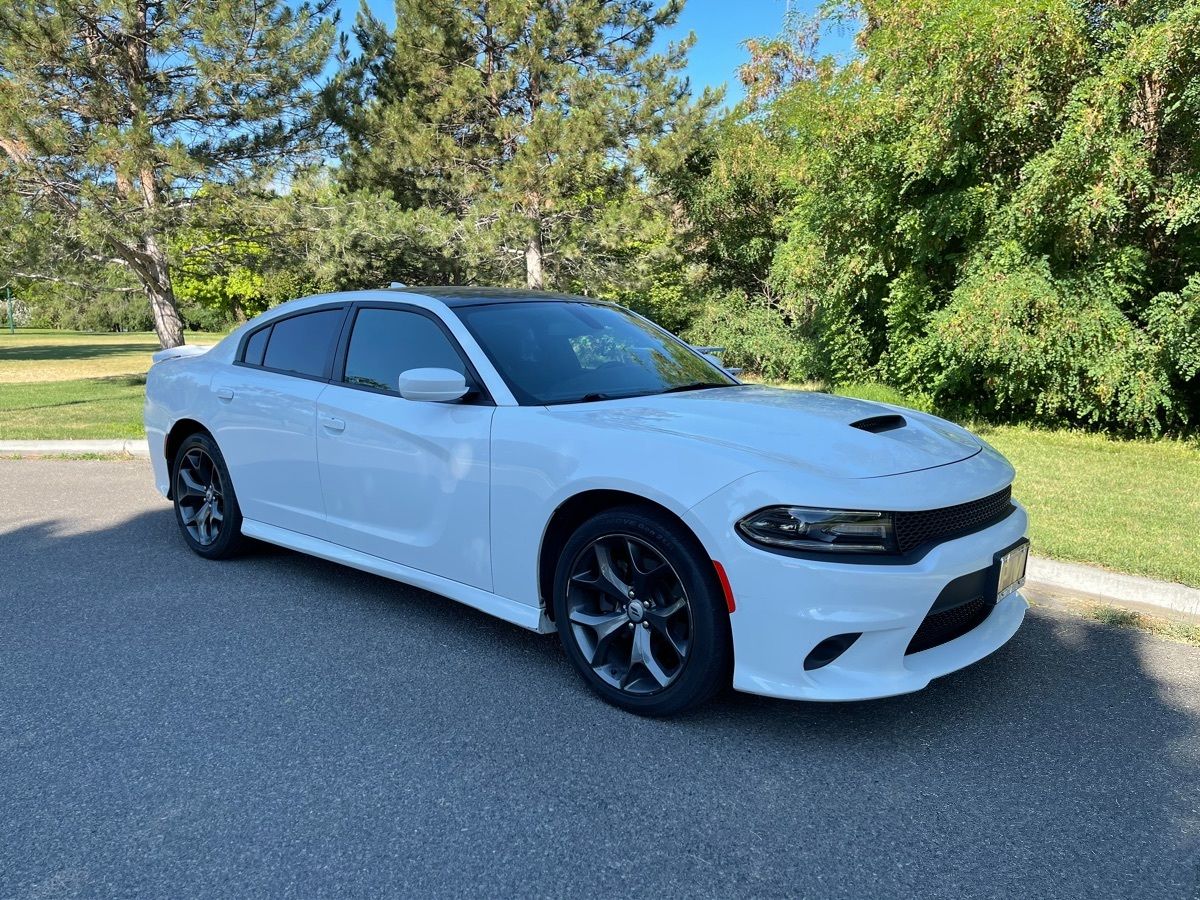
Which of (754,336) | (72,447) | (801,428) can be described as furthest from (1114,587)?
(754,336)

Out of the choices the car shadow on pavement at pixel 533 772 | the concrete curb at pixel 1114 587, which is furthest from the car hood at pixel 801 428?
the concrete curb at pixel 1114 587

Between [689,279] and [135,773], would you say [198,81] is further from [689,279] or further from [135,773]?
[135,773]

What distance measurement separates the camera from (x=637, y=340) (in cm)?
449

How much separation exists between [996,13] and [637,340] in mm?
7181

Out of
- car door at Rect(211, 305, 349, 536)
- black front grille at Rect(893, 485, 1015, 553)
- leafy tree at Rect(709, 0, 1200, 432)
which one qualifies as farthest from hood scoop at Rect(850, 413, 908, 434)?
leafy tree at Rect(709, 0, 1200, 432)

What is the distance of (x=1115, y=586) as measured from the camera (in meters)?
4.64

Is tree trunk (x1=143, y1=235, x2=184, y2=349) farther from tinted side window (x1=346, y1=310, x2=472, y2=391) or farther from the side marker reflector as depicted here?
the side marker reflector

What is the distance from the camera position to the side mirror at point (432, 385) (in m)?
3.62

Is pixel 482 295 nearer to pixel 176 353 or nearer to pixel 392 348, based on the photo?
pixel 392 348

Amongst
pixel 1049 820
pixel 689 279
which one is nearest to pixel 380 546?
pixel 1049 820

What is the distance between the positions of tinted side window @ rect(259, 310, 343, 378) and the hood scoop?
269 centimetres

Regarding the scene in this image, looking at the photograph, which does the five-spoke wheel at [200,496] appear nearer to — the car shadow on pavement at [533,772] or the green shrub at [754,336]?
the car shadow on pavement at [533,772]

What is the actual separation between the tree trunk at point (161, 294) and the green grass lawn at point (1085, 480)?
254 centimetres

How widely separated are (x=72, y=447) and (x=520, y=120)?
1450 cm
